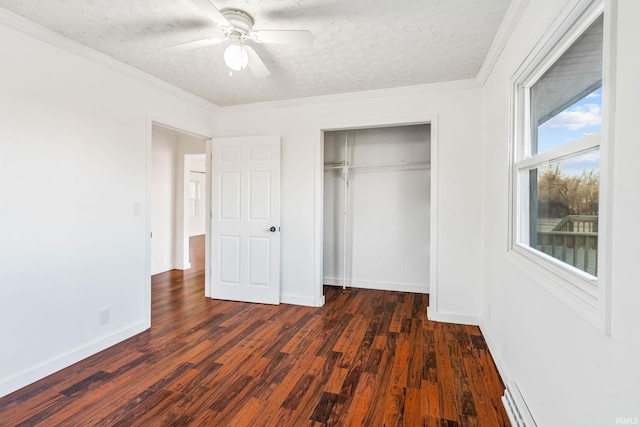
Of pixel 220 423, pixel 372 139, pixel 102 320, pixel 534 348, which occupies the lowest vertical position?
pixel 220 423

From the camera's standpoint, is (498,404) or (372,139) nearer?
(498,404)

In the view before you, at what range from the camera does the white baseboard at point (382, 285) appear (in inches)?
166

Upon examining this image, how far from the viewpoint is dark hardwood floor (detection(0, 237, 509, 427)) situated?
1.81m

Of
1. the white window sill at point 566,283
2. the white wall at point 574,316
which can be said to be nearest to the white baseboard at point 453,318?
the white wall at point 574,316

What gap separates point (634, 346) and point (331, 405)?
61.3 inches

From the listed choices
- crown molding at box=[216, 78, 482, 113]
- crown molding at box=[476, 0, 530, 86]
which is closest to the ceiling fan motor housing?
crown molding at box=[216, 78, 482, 113]

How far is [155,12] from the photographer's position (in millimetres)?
2012

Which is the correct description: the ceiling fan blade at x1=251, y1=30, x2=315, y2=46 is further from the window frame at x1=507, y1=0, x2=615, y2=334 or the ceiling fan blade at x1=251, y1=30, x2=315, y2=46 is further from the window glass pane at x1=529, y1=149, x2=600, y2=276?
the window glass pane at x1=529, y1=149, x2=600, y2=276

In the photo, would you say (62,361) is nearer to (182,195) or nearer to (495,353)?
(495,353)

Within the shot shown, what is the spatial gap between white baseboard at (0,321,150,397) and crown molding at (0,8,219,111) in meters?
2.33

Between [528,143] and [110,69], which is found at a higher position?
[110,69]

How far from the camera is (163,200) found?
5.30m

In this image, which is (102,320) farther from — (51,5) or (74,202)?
(51,5)

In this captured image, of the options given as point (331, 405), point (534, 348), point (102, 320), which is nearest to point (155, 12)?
point (102, 320)
